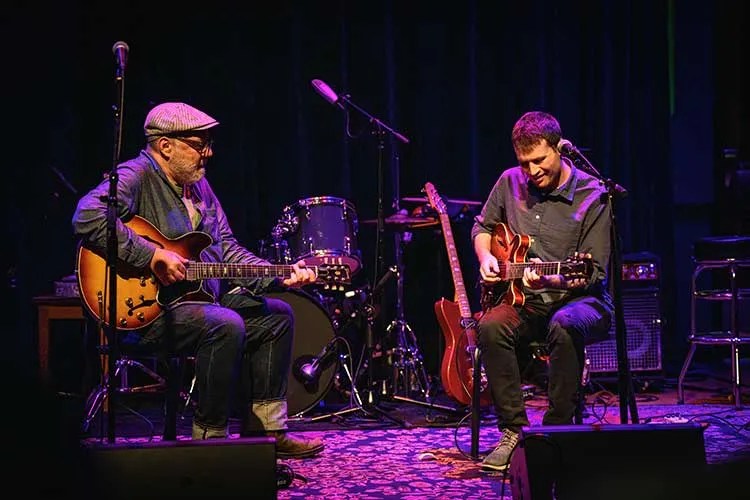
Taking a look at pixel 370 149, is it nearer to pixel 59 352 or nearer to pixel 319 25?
pixel 319 25

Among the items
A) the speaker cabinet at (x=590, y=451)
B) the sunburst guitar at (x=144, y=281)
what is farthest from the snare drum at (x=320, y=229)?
the speaker cabinet at (x=590, y=451)

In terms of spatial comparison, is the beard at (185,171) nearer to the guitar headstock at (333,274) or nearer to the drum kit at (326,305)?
the guitar headstock at (333,274)

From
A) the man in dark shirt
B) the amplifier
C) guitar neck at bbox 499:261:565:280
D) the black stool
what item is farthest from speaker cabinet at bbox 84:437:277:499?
the amplifier

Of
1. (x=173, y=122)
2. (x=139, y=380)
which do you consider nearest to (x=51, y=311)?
(x=139, y=380)

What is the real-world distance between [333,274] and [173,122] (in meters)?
1.12

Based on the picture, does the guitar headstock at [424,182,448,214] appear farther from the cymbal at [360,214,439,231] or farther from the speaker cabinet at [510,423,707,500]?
the speaker cabinet at [510,423,707,500]

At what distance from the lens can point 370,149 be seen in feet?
24.6

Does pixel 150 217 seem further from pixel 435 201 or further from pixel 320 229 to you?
pixel 435 201

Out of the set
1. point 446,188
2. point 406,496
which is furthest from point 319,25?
point 406,496

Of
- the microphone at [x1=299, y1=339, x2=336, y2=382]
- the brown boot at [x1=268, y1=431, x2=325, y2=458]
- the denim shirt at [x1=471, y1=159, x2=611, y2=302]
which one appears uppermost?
the denim shirt at [x1=471, y1=159, x2=611, y2=302]

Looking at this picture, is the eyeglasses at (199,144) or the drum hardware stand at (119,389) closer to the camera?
the eyeglasses at (199,144)

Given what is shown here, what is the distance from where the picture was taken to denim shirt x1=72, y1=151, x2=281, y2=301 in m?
4.32

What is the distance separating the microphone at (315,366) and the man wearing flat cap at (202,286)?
1.05 metres

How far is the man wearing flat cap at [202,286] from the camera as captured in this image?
172 inches
